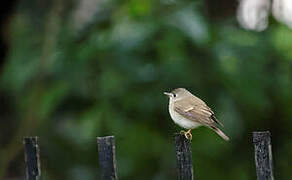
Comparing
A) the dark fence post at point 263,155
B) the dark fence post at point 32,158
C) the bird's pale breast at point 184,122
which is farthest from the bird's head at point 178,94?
the dark fence post at point 263,155

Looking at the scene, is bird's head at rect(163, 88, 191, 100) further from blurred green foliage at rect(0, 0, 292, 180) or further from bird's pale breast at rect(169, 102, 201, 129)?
blurred green foliage at rect(0, 0, 292, 180)

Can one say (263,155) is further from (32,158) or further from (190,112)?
(190,112)

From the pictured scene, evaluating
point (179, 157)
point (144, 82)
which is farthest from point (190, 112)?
point (179, 157)

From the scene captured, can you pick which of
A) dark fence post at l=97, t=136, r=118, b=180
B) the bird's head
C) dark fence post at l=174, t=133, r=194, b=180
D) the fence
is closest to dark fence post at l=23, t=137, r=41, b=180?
the fence

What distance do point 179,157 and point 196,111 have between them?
45.0 inches

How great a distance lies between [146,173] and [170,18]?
1117mm

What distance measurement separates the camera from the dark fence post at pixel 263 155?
3000mm

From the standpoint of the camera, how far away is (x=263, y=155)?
3.01 metres

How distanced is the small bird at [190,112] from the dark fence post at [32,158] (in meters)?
Answer: 0.97

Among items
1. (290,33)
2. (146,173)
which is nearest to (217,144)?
(146,173)

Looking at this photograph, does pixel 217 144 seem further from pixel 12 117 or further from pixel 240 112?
pixel 12 117

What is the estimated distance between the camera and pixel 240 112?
18.0ft

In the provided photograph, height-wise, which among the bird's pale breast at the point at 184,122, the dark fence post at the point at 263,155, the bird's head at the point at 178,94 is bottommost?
the dark fence post at the point at 263,155

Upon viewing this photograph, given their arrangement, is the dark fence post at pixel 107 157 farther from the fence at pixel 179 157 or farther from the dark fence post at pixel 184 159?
the dark fence post at pixel 184 159
